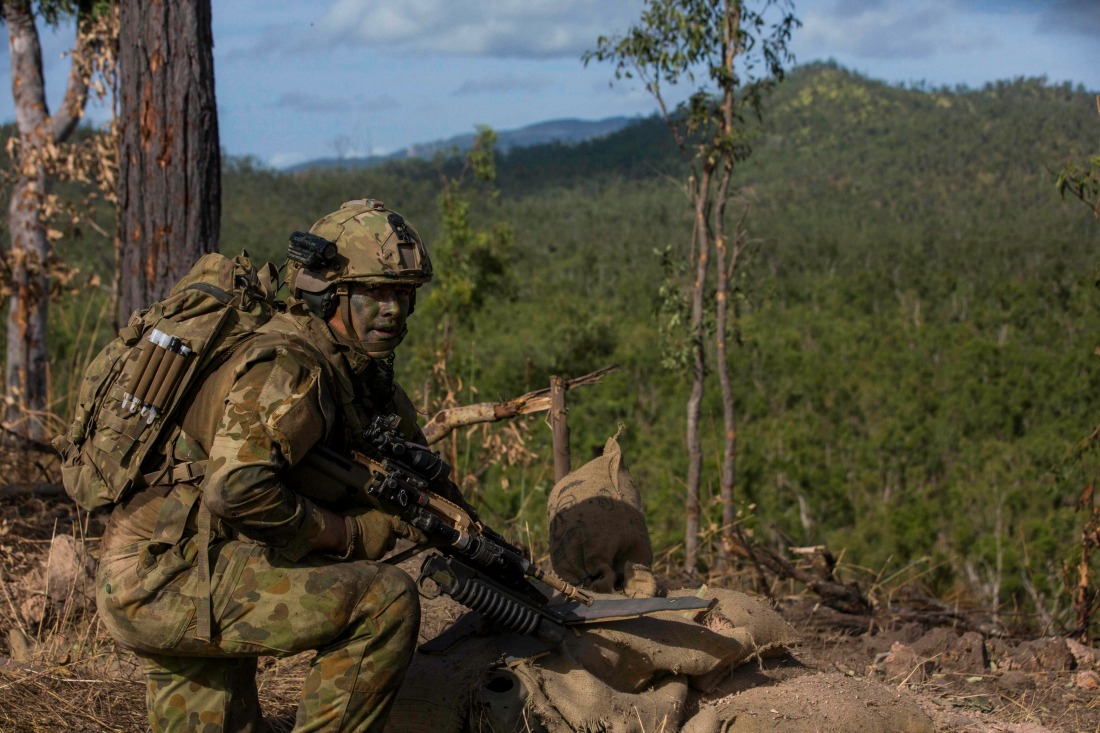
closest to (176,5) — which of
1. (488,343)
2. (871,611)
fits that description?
(871,611)

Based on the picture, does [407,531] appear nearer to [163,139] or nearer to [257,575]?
[257,575]

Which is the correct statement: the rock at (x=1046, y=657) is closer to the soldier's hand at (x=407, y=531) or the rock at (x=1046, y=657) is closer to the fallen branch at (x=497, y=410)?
the fallen branch at (x=497, y=410)

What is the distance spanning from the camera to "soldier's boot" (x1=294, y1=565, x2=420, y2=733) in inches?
111

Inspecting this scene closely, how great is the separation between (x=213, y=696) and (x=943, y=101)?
132 metres

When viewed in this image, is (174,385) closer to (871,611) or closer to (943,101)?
(871,611)

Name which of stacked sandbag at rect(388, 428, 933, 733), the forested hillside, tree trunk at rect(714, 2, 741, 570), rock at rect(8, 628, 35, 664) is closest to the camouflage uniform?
stacked sandbag at rect(388, 428, 933, 733)

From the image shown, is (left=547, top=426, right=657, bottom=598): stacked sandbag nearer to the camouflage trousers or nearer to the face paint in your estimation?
the camouflage trousers

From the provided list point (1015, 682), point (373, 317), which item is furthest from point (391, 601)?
point (1015, 682)

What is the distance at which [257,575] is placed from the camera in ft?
9.11

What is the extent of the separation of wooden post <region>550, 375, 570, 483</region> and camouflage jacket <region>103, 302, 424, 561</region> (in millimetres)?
1384

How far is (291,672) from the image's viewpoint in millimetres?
3949

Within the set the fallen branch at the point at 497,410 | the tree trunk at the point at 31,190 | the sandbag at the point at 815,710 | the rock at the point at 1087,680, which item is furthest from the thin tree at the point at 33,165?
the rock at the point at 1087,680

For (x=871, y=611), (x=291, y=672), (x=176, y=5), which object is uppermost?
(x=176, y=5)

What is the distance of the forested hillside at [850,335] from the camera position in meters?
20.1
